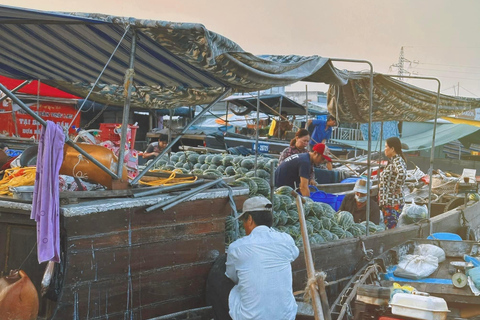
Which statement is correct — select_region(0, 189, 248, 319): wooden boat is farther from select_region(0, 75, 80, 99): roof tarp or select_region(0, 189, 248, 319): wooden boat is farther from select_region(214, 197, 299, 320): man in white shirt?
select_region(0, 75, 80, 99): roof tarp

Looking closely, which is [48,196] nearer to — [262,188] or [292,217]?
[262,188]

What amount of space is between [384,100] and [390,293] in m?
4.12

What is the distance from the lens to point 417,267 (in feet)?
17.9

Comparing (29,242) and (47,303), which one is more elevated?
(29,242)

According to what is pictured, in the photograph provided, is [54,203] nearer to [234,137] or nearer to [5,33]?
[5,33]

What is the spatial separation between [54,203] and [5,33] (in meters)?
1.79

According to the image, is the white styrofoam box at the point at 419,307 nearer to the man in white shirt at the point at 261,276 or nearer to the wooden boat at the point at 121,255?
the man in white shirt at the point at 261,276

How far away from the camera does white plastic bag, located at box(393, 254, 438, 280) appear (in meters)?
5.34

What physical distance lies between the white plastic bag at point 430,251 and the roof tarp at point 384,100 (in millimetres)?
2322


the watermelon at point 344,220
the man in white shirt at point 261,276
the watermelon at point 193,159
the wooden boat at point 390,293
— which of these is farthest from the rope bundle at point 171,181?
the watermelon at point 193,159

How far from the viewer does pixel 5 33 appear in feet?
13.1

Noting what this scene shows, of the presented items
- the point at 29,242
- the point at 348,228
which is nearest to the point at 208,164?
the point at 348,228

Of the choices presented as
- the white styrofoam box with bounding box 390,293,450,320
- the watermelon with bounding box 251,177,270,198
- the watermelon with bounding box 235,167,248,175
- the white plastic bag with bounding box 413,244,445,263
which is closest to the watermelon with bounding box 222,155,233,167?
the watermelon with bounding box 235,167,248,175

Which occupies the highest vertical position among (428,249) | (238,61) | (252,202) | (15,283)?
(238,61)
